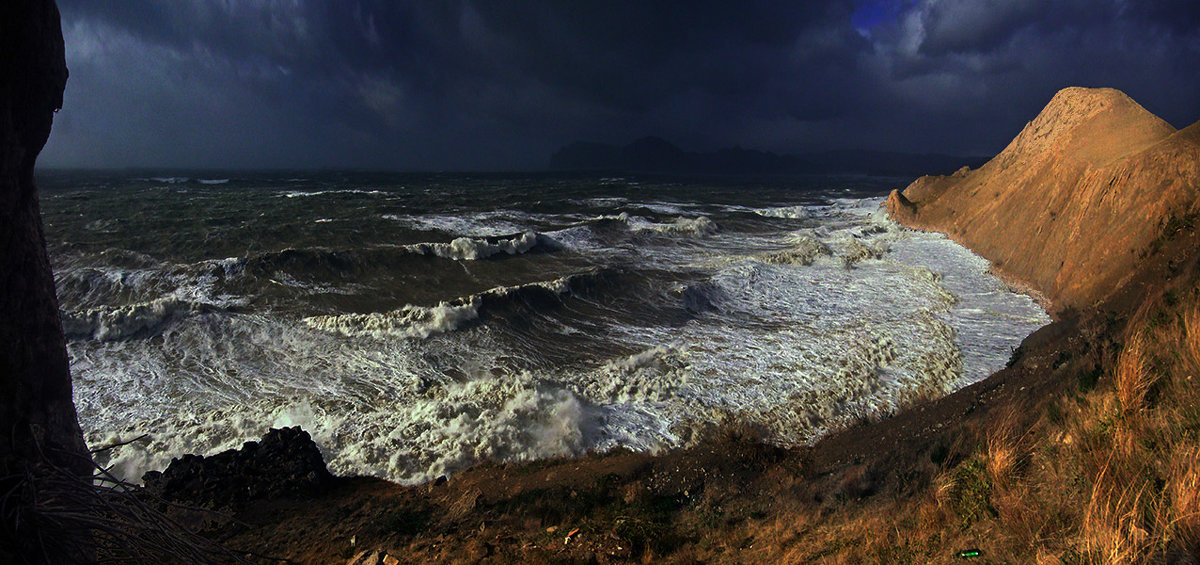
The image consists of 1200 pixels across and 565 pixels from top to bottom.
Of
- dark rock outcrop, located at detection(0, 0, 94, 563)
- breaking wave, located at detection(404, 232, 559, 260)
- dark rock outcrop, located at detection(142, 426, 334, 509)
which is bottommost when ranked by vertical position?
dark rock outcrop, located at detection(142, 426, 334, 509)

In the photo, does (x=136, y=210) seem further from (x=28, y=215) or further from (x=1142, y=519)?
(x=1142, y=519)

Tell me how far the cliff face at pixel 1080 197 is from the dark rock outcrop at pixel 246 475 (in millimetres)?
17587

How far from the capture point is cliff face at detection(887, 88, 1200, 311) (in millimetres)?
13219

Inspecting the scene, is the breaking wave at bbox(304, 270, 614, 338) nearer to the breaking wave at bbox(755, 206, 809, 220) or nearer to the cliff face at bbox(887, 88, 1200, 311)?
the cliff face at bbox(887, 88, 1200, 311)

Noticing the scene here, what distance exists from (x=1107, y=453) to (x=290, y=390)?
12.1 meters

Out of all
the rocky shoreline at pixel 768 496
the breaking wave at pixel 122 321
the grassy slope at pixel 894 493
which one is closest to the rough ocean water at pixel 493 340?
the breaking wave at pixel 122 321

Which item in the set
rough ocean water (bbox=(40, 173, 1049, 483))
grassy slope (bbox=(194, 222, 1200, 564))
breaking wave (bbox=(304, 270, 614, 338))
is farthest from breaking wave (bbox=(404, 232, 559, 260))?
grassy slope (bbox=(194, 222, 1200, 564))

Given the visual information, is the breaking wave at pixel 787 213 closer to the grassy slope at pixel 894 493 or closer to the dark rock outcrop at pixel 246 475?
the grassy slope at pixel 894 493

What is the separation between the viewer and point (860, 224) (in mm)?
35000

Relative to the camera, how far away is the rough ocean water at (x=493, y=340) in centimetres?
931

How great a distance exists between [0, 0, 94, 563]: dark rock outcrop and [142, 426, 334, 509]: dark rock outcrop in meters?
5.40

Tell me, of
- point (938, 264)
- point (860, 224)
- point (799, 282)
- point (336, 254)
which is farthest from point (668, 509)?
point (860, 224)

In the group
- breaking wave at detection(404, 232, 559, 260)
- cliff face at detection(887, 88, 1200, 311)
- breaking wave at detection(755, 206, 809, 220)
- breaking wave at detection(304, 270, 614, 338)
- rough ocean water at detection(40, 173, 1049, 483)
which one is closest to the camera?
rough ocean water at detection(40, 173, 1049, 483)

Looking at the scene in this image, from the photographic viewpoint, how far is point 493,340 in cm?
1329
